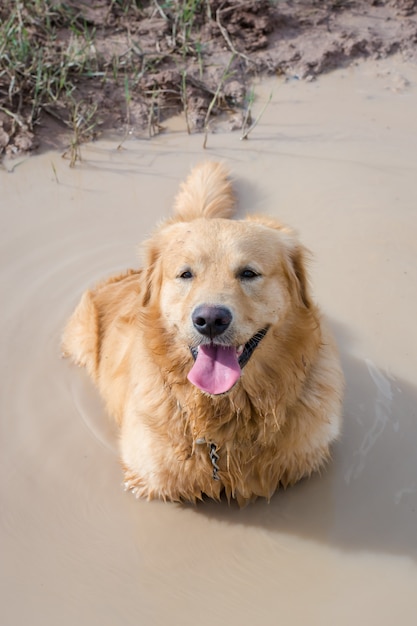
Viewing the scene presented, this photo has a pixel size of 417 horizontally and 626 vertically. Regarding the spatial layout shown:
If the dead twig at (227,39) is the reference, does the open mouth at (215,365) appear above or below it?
below

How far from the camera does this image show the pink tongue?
304cm

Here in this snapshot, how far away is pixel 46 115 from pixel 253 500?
151 inches

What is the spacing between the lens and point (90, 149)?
578 cm

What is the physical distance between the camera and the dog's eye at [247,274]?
125 inches

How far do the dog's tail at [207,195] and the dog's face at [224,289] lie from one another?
0.87m

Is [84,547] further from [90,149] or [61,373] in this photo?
[90,149]

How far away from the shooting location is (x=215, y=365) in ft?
10.1

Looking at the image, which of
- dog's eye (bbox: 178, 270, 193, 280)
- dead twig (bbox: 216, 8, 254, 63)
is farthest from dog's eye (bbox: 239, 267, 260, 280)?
dead twig (bbox: 216, 8, 254, 63)

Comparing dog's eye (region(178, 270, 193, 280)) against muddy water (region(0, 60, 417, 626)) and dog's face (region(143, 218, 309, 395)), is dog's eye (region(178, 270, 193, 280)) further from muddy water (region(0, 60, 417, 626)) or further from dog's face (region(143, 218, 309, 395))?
muddy water (region(0, 60, 417, 626))

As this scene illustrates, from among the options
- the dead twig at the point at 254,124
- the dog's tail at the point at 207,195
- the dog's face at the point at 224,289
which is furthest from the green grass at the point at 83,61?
the dog's face at the point at 224,289

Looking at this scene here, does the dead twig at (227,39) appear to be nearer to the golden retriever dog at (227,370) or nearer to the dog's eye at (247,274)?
the golden retriever dog at (227,370)

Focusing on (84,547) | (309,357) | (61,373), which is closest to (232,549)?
(84,547)

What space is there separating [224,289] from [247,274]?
0.65 ft

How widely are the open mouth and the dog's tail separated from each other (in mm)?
1289
